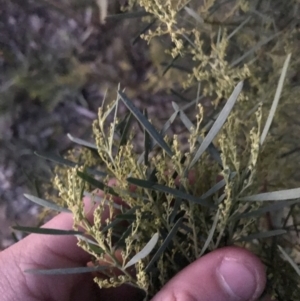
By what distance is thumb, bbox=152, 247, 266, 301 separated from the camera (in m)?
0.40

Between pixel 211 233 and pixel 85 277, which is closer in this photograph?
pixel 211 233

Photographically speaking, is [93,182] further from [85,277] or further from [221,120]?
[85,277]

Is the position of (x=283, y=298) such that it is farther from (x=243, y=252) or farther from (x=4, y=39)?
(x=4, y=39)

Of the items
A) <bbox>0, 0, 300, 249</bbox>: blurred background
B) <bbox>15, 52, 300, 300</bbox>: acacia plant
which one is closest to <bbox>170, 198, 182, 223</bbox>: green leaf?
<bbox>15, 52, 300, 300</bbox>: acacia plant

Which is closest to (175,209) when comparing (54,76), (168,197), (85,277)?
(168,197)

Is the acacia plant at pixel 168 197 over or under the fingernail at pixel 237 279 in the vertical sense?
over

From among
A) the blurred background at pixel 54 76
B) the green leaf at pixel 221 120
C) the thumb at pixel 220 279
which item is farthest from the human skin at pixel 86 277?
the blurred background at pixel 54 76

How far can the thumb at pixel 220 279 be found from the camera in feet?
1.31

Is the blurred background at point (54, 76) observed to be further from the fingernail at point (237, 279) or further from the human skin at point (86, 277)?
the fingernail at point (237, 279)

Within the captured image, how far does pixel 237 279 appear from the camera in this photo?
16.6 inches

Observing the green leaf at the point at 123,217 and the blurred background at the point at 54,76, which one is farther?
the blurred background at the point at 54,76

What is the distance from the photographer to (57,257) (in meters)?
0.55

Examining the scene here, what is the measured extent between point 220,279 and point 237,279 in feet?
0.05

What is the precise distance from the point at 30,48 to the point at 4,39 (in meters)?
0.10
